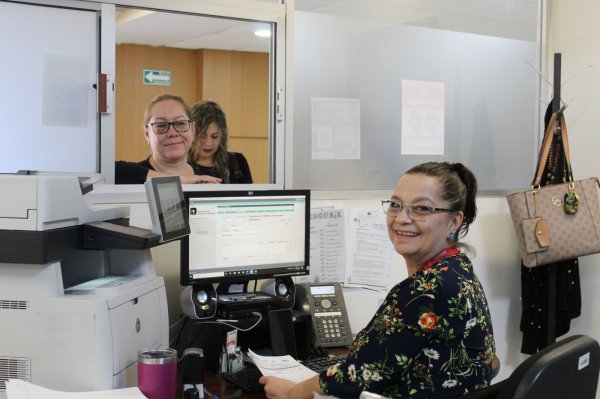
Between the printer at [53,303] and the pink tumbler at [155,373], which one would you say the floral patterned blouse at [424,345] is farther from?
the printer at [53,303]

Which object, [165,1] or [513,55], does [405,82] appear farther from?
[165,1]

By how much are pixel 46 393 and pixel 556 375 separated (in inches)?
45.3

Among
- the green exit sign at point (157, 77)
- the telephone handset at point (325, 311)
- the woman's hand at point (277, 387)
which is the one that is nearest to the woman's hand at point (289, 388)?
the woman's hand at point (277, 387)

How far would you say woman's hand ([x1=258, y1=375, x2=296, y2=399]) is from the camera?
6.50ft

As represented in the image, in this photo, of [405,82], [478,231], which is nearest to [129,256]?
[405,82]

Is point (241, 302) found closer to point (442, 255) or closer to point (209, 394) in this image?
point (209, 394)

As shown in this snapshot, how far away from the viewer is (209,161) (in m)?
2.80

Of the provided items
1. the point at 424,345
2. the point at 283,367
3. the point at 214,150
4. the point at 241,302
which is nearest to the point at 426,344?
the point at 424,345

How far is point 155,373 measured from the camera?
1.81 meters

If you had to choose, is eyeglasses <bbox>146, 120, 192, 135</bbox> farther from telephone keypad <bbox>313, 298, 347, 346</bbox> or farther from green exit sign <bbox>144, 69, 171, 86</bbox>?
telephone keypad <bbox>313, 298, 347, 346</bbox>

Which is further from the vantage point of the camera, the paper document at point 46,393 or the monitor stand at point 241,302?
the monitor stand at point 241,302

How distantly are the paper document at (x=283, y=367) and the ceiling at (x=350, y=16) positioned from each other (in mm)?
1239

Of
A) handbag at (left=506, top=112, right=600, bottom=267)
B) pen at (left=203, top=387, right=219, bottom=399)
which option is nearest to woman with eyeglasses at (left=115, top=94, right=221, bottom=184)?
pen at (left=203, top=387, right=219, bottom=399)

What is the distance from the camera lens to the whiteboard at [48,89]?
7.91 ft
